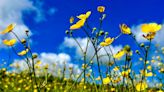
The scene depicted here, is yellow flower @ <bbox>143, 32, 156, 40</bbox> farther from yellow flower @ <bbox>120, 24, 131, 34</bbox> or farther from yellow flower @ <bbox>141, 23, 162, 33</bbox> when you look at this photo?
yellow flower @ <bbox>120, 24, 131, 34</bbox>

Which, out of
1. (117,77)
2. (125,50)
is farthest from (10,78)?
(125,50)

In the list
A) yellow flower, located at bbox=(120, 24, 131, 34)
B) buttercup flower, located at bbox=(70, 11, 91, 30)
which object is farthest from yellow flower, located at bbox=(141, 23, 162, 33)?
buttercup flower, located at bbox=(70, 11, 91, 30)

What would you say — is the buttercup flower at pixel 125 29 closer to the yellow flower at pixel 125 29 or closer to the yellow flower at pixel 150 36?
the yellow flower at pixel 125 29

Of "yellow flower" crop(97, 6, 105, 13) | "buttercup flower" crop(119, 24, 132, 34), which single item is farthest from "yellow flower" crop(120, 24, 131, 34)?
"yellow flower" crop(97, 6, 105, 13)

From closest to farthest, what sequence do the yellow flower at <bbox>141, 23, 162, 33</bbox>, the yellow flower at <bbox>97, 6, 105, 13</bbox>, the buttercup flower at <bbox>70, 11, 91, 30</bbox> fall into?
the yellow flower at <bbox>141, 23, 162, 33</bbox> < the buttercup flower at <bbox>70, 11, 91, 30</bbox> < the yellow flower at <bbox>97, 6, 105, 13</bbox>

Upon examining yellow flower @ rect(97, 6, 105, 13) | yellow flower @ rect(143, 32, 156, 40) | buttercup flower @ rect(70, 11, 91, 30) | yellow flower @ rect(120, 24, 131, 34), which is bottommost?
yellow flower @ rect(143, 32, 156, 40)

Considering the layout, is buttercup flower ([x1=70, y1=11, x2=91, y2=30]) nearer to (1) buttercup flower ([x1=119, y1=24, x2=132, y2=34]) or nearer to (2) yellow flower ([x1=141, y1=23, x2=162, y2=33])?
(1) buttercup flower ([x1=119, y1=24, x2=132, y2=34])

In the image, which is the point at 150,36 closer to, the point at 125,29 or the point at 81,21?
the point at 125,29

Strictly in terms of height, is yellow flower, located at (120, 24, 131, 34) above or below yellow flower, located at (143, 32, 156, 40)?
above

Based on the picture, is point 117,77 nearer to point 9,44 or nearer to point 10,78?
Answer: point 9,44

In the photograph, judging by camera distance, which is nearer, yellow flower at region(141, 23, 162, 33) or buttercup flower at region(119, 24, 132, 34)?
yellow flower at region(141, 23, 162, 33)

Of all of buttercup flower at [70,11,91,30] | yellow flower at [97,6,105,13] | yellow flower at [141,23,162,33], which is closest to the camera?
yellow flower at [141,23,162,33]

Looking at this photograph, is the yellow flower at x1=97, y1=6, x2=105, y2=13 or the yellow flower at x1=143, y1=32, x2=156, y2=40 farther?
the yellow flower at x1=97, y1=6, x2=105, y2=13

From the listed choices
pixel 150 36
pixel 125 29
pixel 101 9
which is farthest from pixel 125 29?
pixel 101 9
